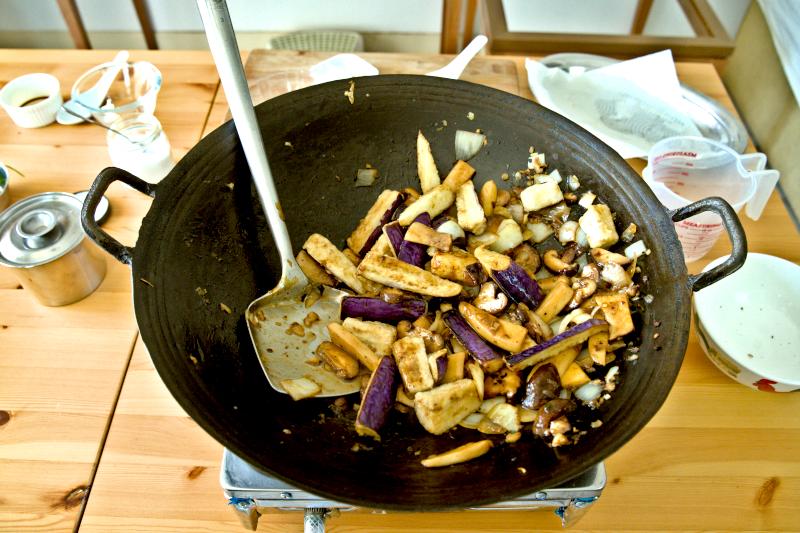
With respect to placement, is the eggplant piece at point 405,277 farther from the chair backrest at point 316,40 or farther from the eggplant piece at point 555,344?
Result: the chair backrest at point 316,40

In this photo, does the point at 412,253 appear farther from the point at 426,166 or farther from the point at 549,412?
the point at 549,412

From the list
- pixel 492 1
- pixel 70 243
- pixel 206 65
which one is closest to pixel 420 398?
pixel 70 243

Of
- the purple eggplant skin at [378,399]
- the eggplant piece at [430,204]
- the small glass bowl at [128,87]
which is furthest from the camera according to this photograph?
the small glass bowl at [128,87]

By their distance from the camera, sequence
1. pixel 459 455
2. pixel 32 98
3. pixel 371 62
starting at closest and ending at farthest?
pixel 459 455 < pixel 32 98 < pixel 371 62

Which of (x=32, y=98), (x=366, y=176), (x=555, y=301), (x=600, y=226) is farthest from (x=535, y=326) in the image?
(x=32, y=98)

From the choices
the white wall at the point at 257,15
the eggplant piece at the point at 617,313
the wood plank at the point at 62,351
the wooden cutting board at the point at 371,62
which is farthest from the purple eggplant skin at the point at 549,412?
the white wall at the point at 257,15

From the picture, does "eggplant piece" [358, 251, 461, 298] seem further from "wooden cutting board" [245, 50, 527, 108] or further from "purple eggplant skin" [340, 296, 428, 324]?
"wooden cutting board" [245, 50, 527, 108]

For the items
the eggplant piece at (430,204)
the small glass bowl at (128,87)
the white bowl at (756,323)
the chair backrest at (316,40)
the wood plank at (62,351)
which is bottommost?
the white bowl at (756,323)
